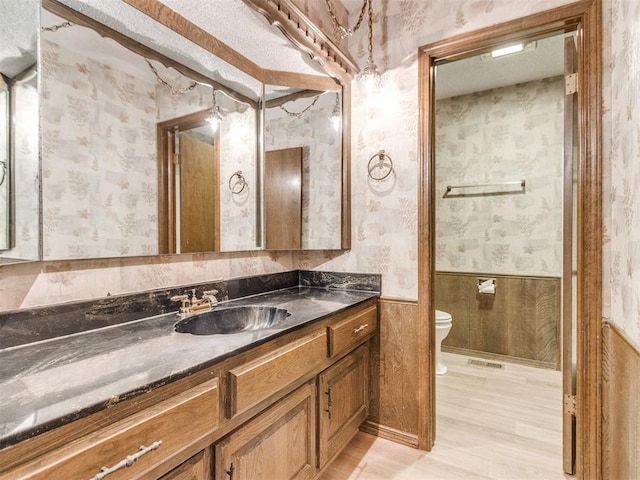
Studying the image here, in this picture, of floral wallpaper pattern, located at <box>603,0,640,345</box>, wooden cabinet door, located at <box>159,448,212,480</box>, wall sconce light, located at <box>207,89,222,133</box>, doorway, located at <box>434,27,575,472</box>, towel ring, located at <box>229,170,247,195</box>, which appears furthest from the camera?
doorway, located at <box>434,27,575,472</box>

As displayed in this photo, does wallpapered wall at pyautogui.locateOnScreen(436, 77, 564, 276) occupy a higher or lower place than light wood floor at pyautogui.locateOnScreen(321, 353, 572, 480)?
higher

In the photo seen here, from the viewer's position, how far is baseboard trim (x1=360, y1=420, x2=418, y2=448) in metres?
1.93

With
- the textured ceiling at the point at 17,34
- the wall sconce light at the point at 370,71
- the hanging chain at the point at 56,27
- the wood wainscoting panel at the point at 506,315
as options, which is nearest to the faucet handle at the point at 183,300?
the textured ceiling at the point at 17,34

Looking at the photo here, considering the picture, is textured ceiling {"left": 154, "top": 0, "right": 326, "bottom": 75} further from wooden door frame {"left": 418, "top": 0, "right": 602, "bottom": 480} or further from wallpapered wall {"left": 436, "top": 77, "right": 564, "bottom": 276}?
wallpapered wall {"left": 436, "top": 77, "right": 564, "bottom": 276}

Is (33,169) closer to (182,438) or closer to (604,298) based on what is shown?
(182,438)

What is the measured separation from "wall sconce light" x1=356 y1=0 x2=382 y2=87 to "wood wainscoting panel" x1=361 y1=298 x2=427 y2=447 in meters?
1.31

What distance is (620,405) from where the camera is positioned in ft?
4.18

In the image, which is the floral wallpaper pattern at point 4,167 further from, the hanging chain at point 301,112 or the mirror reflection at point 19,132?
the hanging chain at point 301,112

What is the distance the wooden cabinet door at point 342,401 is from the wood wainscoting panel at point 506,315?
1861mm

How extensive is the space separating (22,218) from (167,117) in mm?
685

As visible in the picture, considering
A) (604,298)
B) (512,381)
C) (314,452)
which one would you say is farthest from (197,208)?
(512,381)

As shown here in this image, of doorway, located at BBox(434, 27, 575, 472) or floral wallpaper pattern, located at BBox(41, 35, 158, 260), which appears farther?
doorway, located at BBox(434, 27, 575, 472)

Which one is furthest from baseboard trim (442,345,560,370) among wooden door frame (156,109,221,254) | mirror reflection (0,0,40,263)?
mirror reflection (0,0,40,263)

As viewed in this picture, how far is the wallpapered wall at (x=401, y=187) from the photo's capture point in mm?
1155
